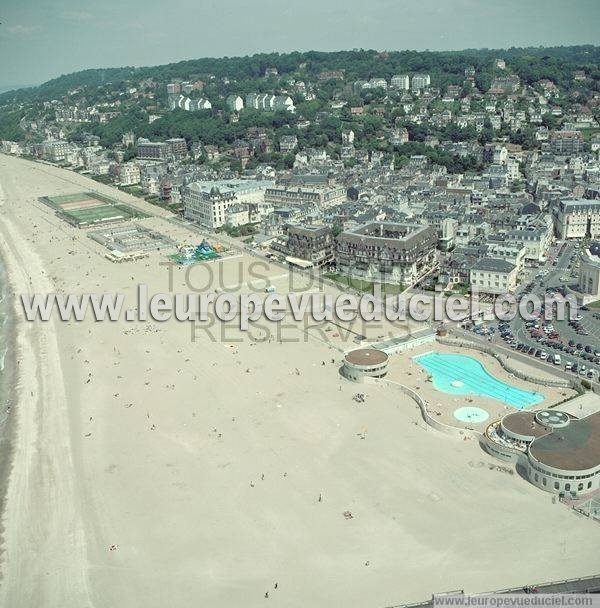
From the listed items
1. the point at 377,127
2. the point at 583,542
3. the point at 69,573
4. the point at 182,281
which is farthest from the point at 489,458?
the point at 377,127

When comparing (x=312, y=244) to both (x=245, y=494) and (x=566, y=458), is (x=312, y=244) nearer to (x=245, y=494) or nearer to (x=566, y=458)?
(x=245, y=494)

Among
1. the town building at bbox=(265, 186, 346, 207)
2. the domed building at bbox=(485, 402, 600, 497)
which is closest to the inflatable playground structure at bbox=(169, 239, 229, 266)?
the town building at bbox=(265, 186, 346, 207)

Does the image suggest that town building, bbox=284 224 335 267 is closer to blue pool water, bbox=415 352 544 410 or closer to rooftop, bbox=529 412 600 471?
blue pool water, bbox=415 352 544 410

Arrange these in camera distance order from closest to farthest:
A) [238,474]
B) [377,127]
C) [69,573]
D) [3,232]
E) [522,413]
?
1. [69,573]
2. [238,474]
3. [522,413]
4. [3,232]
5. [377,127]

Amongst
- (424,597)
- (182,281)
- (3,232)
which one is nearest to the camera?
(424,597)

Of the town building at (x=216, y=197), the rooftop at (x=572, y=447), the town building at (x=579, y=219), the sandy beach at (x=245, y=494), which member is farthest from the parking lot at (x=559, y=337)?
the town building at (x=216, y=197)

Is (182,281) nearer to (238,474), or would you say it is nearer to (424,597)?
(238,474)

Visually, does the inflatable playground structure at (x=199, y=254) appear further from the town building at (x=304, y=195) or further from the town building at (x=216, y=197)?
the town building at (x=304, y=195)
